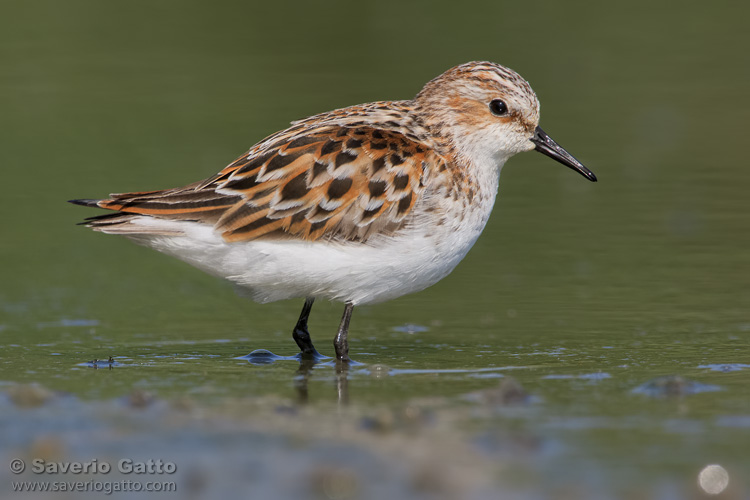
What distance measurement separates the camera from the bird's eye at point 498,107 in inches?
378

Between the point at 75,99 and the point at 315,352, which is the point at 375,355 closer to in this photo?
the point at 315,352

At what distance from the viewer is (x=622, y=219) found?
1332cm

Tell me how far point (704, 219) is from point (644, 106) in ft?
19.6

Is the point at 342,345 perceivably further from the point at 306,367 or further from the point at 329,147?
the point at 329,147

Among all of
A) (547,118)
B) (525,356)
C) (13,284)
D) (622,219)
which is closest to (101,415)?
(525,356)

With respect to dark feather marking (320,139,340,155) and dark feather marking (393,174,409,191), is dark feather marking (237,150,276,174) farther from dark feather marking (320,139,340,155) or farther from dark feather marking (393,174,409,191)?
dark feather marking (393,174,409,191)

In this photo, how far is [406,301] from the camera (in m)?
11.2

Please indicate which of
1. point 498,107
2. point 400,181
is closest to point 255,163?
point 400,181

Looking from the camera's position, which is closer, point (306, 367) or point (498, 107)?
point (306, 367)

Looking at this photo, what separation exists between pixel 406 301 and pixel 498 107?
244cm

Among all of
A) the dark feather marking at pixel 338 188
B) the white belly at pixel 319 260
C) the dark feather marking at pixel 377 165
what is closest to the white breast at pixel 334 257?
the white belly at pixel 319 260

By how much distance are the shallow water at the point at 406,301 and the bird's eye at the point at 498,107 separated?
1.82 metres

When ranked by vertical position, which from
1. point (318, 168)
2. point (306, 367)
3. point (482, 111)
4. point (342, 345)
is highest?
point (482, 111)

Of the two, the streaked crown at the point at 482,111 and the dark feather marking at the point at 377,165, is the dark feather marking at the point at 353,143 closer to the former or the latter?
the dark feather marking at the point at 377,165
